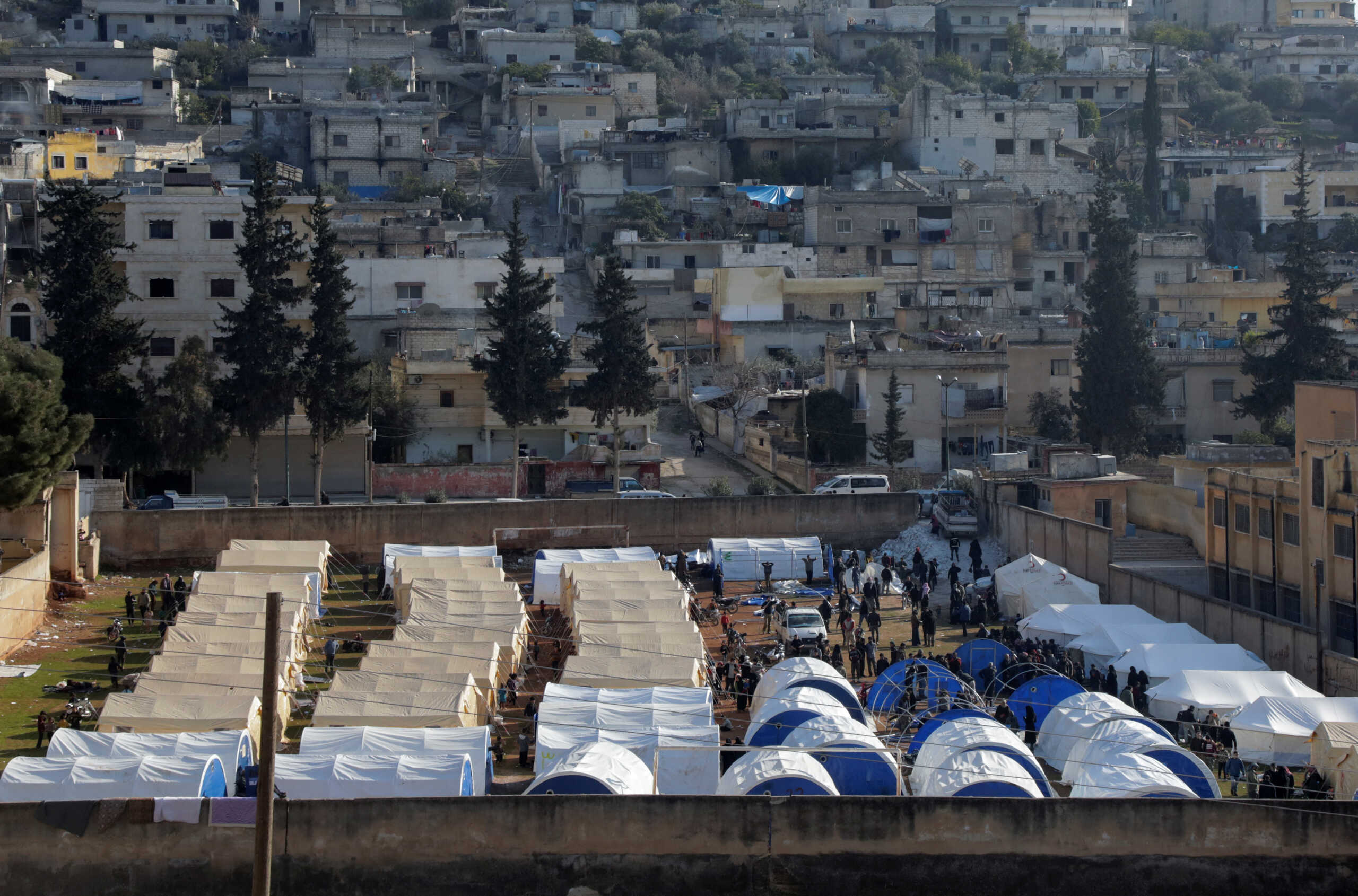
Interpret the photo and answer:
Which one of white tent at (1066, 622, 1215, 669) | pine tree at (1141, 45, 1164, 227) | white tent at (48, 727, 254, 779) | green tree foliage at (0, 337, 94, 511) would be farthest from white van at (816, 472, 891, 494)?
pine tree at (1141, 45, 1164, 227)

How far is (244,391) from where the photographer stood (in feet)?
132

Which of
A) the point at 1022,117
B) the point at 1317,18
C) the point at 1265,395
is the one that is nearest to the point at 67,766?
the point at 1265,395

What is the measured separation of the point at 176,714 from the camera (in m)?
23.9

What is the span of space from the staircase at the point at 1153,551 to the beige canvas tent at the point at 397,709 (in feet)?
52.2

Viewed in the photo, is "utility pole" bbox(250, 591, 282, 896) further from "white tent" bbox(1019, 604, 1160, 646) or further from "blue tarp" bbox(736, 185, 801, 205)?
"blue tarp" bbox(736, 185, 801, 205)

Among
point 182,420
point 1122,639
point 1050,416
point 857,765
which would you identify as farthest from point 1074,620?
point 182,420

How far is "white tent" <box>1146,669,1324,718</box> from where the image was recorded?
81.8 ft

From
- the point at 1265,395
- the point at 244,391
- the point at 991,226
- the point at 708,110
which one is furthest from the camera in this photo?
the point at 708,110

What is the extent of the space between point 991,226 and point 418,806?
4884cm

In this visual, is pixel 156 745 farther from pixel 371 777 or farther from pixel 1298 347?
pixel 1298 347

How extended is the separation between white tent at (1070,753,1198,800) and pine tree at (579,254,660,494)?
22.1 metres

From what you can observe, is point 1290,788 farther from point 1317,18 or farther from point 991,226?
point 1317,18

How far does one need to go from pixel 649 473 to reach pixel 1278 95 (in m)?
64.5

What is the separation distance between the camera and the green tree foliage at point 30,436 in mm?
30547
